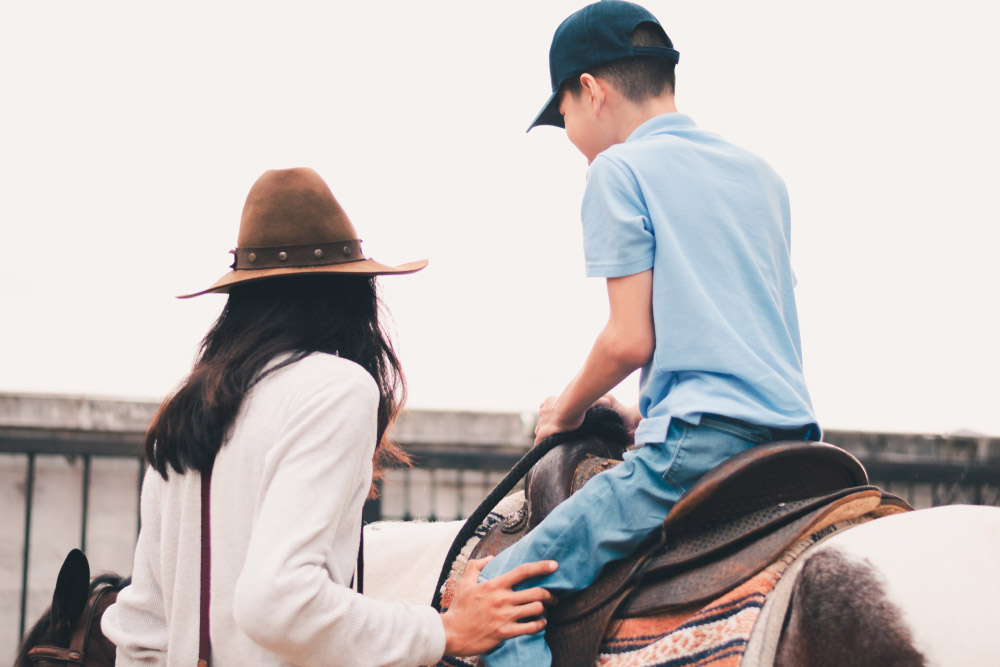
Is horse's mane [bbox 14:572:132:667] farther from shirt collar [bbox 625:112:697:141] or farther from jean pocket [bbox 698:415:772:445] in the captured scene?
shirt collar [bbox 625:112:697:141]

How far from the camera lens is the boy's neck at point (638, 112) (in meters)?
2.12

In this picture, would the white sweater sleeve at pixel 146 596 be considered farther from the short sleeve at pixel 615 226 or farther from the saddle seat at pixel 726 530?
the short sleeve at pixel 615 226

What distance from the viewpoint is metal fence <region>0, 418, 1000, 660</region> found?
4.10m

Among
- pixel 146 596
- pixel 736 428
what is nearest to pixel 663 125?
pixel 736 428

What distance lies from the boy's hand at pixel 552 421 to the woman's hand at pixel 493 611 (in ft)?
1.50

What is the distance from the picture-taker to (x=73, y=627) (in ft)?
7.07

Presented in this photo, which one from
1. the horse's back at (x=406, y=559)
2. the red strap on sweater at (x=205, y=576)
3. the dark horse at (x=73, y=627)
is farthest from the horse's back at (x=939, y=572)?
the dark horse at (x=73, y=627)

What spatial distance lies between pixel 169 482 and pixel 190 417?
0.16 metres

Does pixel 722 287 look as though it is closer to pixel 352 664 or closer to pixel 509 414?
pixel 352 664

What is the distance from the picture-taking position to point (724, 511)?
1685 millimetres

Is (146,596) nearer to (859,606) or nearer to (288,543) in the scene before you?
(288,543)

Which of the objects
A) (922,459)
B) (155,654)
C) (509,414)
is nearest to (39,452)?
(509,414)

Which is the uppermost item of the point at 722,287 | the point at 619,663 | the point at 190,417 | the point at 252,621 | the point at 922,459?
the point at 722,287

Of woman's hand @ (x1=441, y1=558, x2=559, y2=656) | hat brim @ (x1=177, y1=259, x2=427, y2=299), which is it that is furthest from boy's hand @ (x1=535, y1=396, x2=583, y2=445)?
hat brim @ (x1=177, y1=259, x2=427, y2=299)
